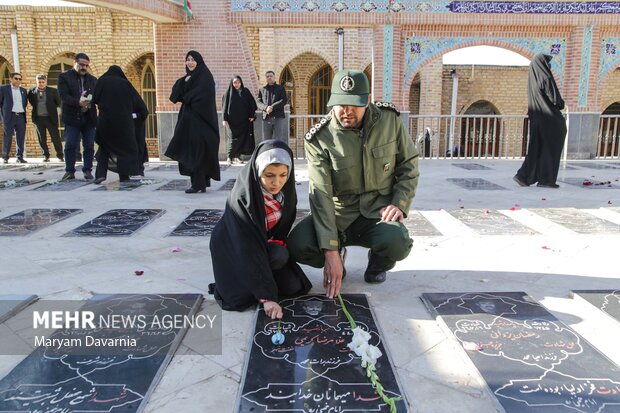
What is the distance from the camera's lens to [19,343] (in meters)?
2.18

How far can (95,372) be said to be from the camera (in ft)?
6.36

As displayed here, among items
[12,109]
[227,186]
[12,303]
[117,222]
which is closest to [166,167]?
[227,186]

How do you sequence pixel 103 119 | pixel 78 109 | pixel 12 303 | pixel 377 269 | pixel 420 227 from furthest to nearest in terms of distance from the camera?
pixel 78 109 < pixel 103 119 < pixel 420 227 < pixel 377 269 < pixel 12 303

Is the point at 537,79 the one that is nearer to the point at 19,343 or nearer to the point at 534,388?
the point at 534,388

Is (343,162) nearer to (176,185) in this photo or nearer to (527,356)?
(527,356)

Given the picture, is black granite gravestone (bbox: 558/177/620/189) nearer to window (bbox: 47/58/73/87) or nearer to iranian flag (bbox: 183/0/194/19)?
iranian flag (bbox: 183/0/194/19)

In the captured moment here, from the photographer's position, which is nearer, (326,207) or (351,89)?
(351,89)

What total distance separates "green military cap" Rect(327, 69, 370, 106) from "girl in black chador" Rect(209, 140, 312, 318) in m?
0.38

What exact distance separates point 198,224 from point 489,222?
2556 mm

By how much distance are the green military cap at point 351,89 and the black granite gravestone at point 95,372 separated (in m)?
1.27

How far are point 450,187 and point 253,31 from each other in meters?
10.2

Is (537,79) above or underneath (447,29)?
underneath

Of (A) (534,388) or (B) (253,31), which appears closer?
(A) (534,388)

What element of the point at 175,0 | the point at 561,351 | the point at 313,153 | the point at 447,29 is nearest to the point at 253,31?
the point at 175,0
